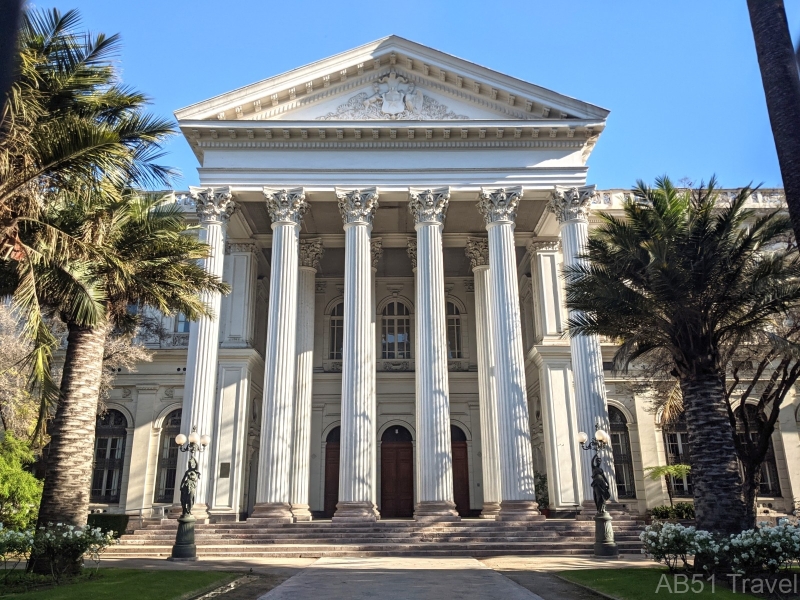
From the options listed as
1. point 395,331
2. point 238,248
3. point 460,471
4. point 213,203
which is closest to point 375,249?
point 395,331

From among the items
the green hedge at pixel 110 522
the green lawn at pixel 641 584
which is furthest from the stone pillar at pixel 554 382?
the green hedge at pixel 110 522

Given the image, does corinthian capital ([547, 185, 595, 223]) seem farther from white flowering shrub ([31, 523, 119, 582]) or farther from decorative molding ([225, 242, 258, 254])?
white flowering shrub ([31, 523, 119, 582])

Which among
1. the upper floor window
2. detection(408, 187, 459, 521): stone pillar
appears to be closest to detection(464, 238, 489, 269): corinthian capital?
detection(408, 187, 459, 521): stone pillar

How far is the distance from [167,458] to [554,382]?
1734 centimetres

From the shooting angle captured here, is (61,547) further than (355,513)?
No

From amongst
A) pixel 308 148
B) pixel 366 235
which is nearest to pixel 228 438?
pixel 366 235

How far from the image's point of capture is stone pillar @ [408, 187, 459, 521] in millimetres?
20516

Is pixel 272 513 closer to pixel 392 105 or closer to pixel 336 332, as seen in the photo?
pixel 336 332

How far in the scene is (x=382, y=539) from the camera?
18.9m

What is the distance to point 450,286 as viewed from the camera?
3162 centimetres

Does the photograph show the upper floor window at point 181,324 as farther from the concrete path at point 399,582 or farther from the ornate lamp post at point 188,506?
the concrete path at point 399,582

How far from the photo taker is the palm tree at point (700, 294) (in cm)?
1223

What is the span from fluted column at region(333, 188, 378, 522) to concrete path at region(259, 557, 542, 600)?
14.9 feet

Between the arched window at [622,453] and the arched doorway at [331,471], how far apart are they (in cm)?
1211
